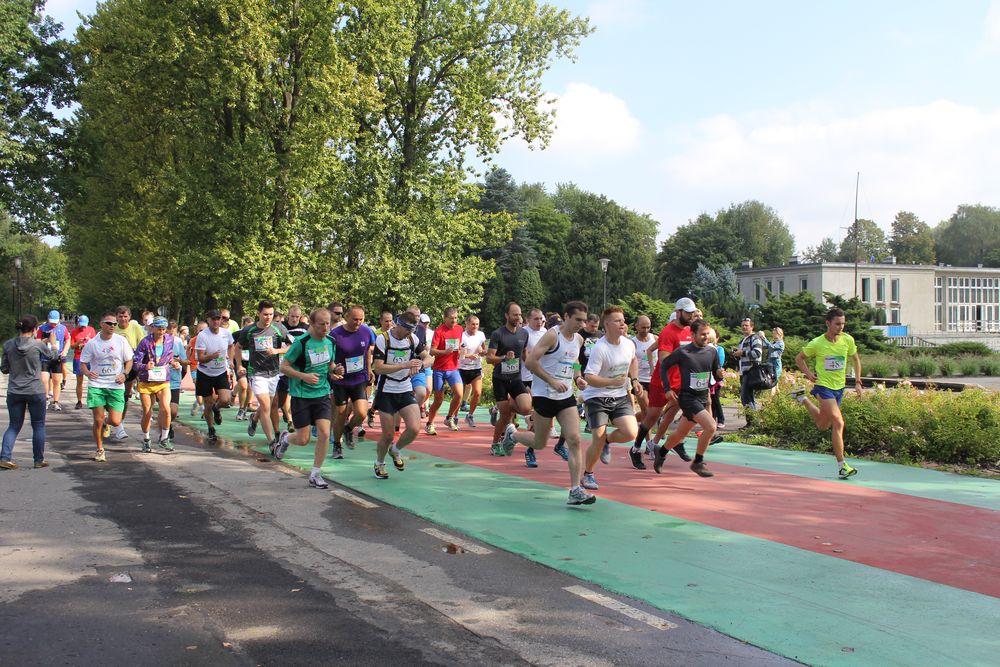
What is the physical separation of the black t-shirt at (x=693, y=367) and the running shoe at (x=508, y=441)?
2385 mm

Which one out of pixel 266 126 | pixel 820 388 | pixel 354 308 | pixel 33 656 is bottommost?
pixel 33 656

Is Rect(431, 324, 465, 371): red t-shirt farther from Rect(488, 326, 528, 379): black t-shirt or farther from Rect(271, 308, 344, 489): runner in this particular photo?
Rect(271, 308, 344, 489): runner

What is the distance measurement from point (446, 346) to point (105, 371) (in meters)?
5.04

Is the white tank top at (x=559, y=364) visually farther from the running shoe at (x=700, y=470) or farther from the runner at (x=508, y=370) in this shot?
the runner at (x=508, y=370)

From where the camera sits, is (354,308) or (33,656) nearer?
(33,656)

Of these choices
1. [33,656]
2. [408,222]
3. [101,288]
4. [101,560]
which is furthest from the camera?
[101,288]

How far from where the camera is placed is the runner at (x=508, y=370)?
11.6m

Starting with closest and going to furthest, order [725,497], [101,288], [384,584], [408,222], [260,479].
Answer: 1. [384,584]
2. [725,497]
3. [260,479]
4. [408,222]
5. [101,288]

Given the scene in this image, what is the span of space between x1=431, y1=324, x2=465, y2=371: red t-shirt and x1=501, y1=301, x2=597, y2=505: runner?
522 centimetres

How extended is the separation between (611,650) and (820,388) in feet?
21.6

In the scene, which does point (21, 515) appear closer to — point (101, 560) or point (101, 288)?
point (101, 560)

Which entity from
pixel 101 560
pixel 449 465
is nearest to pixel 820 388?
pixel 449 465

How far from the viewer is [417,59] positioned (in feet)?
97.4

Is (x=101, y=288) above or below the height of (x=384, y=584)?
above
